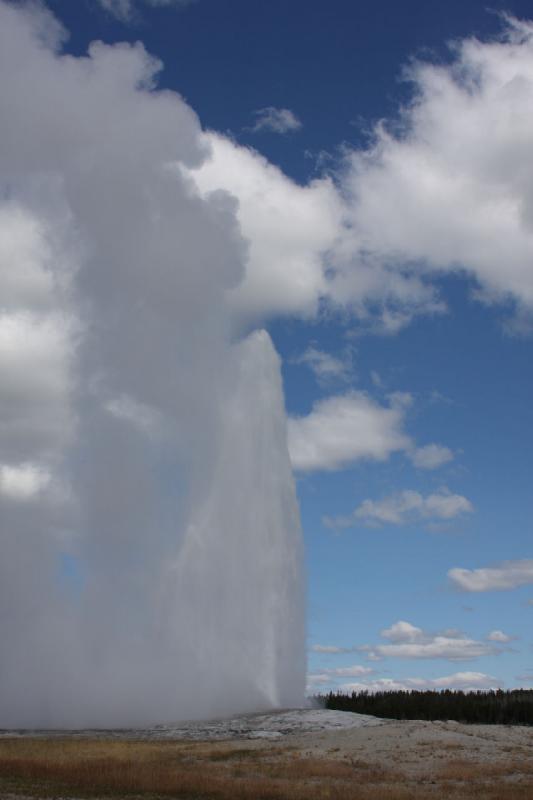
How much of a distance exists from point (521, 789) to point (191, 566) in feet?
106

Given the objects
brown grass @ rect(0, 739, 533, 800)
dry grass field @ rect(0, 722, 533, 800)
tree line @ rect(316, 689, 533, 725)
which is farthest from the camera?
tree line @ rect(316, 689, 533, 725)

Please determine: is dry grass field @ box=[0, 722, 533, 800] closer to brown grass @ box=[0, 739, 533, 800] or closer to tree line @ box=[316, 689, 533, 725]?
brown grass @ box=[0, 739, 533, 800]

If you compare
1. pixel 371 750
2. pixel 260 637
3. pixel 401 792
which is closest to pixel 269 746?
pixel 371 750

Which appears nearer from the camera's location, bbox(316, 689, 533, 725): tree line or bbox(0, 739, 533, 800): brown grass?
bbox(0, 739, 533, 800): brown grass

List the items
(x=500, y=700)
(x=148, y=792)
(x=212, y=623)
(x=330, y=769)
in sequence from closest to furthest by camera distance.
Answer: (x=148, y=792) → (x=330, y=769) → (x=212, y=623) → (x=500, y=700)

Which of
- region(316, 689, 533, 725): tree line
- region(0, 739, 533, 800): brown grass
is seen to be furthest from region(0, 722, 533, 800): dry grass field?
region(316, 689, 533, 725): tree line

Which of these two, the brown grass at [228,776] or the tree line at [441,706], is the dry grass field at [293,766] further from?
the tree line at [441,706]

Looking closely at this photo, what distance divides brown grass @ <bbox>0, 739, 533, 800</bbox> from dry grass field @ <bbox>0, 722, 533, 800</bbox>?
4 centimetres

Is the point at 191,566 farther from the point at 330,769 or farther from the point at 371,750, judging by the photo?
the point at 330,769

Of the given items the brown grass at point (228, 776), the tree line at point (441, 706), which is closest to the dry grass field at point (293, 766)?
the brown grass at point (228, 776)

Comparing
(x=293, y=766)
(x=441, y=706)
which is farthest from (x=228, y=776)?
(x=441, y=706)

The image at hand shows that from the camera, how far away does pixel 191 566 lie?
56.8m

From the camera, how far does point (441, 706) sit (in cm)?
8162

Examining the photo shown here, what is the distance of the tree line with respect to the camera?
3093 inches
